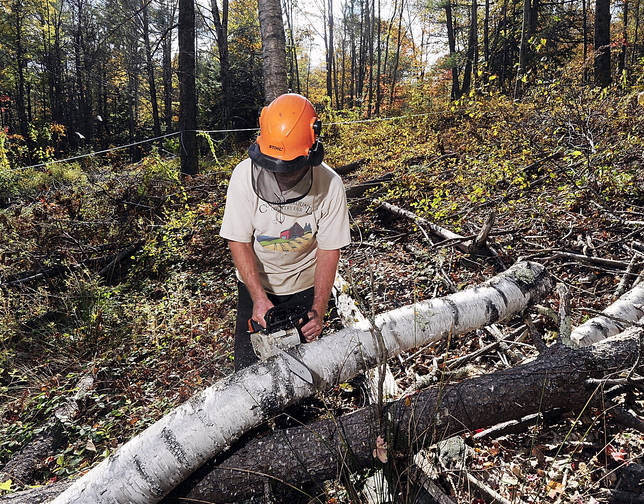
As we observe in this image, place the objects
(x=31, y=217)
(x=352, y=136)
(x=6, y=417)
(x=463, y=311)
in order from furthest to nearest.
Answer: (x=352, y=136)
(x=31, y=217)
(x=6, y=417)
(x=463, y=311)

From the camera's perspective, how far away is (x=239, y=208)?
7.13 feet

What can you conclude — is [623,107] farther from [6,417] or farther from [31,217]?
[31,217]

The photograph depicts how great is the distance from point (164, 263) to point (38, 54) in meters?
23.7

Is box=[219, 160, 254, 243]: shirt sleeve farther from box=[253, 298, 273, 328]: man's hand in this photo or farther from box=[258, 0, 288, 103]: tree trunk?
box=[258, 0, 288, 103]: tree trunk

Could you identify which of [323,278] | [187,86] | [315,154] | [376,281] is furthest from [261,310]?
[187,86]

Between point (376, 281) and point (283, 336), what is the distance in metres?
2.34

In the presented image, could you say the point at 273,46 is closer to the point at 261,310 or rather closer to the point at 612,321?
the point at 261,310

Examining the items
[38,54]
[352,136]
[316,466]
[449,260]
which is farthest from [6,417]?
[38,54]

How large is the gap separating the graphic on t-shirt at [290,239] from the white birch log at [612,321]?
70.4 inches

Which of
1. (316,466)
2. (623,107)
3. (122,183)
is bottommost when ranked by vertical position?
(316,466)

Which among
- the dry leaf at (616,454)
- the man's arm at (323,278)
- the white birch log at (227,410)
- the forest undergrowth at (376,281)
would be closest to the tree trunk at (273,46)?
the forest undergrowth at (376,281)

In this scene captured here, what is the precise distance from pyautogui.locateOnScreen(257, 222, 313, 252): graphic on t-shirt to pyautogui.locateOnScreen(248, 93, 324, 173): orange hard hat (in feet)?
1.32

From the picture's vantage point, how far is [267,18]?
4074 mm

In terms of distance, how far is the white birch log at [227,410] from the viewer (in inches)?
62.2
